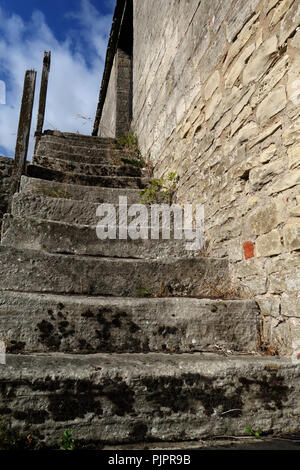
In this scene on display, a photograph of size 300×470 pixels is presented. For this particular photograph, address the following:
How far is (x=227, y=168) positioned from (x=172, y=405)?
1487 millimetres

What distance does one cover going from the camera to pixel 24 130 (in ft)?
9.83

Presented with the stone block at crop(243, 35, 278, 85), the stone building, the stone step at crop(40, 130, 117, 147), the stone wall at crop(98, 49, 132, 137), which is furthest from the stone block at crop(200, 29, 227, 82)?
the stone wall at crop(98, 49, 132, 137)

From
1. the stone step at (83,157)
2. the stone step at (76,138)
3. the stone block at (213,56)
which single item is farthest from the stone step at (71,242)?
the stone step at (76,138)

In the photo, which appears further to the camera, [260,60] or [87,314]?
[260,60]

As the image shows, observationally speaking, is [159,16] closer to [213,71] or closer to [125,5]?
[213,71]

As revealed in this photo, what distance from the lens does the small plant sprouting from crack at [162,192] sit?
3.01 m

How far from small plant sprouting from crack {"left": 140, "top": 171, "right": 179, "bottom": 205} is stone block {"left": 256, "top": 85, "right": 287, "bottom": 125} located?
134 centimetres

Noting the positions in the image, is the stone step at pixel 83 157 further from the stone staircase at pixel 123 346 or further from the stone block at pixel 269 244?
the stone block at pixel 269 244

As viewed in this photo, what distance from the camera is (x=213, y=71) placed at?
2414 millimetres

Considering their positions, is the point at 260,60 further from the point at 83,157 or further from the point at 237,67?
the point at 83,157

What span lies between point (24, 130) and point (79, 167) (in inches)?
28.1

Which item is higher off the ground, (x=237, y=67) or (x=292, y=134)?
(x=237, y=67)

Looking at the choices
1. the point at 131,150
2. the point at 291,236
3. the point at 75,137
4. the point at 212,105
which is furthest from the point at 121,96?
the point at 291,236
